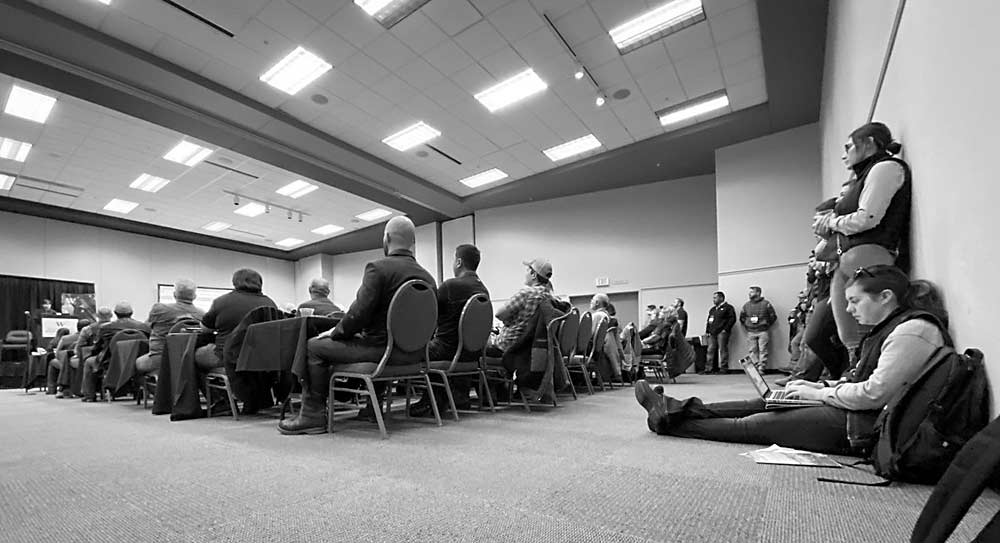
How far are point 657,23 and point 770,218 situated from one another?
4.26 m

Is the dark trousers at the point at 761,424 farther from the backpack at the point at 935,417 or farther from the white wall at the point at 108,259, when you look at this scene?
the white wall at the point at 108,259

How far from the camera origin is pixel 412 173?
9.71m

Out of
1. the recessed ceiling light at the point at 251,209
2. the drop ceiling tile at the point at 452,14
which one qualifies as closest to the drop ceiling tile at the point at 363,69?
the drop ceiling tile at the point at 452,14

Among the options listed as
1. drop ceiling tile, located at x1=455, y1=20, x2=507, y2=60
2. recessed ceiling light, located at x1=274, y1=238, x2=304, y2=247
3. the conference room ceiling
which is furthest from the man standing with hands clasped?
recessed ceiling light, located at x1=274, y1=238, x2=304, y2=247

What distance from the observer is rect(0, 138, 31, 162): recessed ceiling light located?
748 cm

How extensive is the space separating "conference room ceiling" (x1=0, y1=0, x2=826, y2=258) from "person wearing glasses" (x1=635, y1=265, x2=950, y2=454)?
14.5 feet

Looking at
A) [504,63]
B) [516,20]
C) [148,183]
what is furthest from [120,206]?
[516,20]

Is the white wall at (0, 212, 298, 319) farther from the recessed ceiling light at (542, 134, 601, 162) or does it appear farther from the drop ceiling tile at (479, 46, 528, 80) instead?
the drop ceiling tile at (479, 46, 528, 80)

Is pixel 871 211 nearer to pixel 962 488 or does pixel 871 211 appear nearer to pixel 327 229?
pixel 962 488

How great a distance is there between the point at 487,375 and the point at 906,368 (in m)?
2.68

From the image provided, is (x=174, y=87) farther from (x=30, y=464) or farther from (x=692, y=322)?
(x=692, y=322)

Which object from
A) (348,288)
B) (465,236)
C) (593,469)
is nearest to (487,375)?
(593,469)

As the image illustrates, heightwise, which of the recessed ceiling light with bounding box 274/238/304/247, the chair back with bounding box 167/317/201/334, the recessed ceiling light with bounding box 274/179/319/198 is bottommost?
the chair back with bounding box 167/317/201/334

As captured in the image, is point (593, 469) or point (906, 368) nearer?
point (906, 368)
